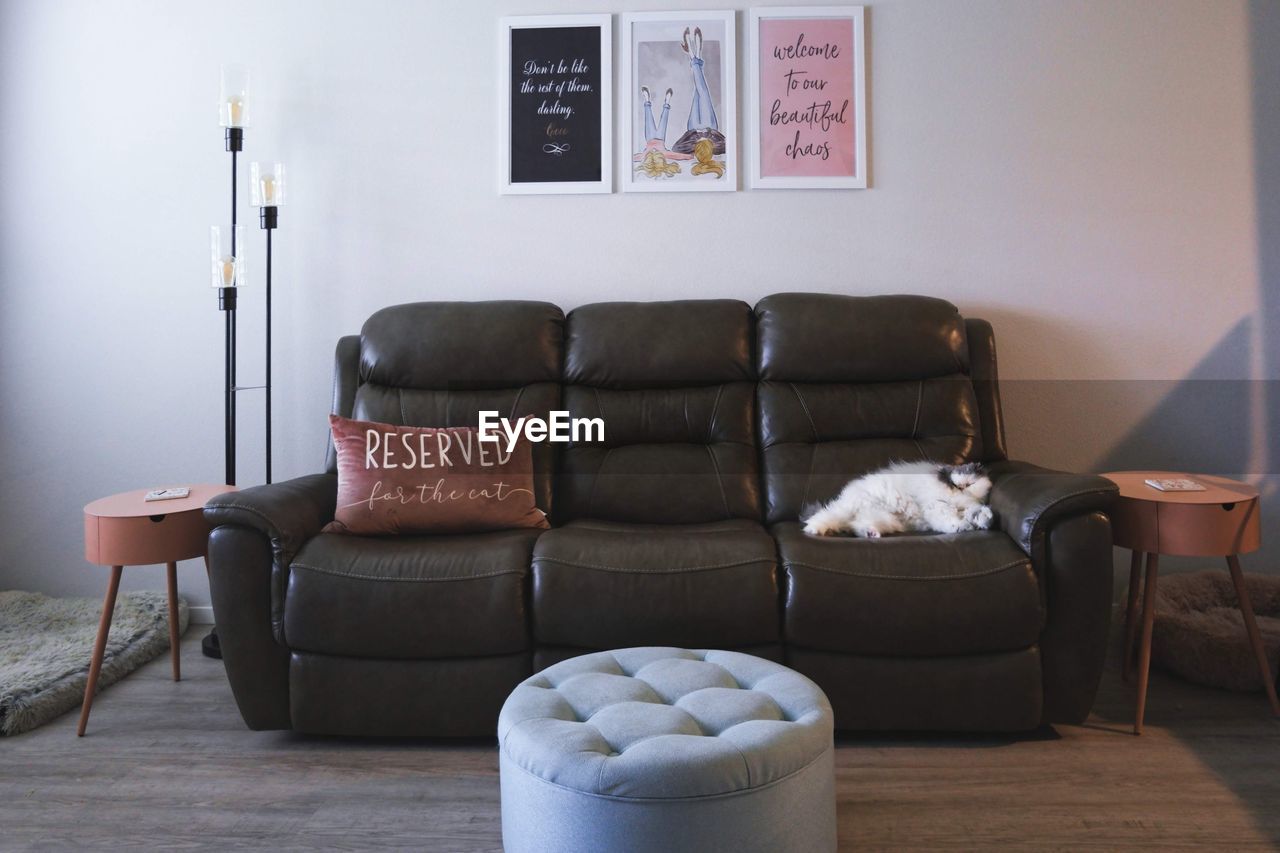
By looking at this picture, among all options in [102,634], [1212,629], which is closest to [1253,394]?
[1212,629]

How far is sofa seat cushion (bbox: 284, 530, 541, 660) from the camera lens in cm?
200

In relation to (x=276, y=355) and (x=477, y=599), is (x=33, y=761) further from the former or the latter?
(x=276, y=355)

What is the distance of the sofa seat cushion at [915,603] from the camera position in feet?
6.40

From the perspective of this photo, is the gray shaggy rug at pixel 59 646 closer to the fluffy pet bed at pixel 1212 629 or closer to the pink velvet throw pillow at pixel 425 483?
the pink velvet throw pillow at pixel 425 483

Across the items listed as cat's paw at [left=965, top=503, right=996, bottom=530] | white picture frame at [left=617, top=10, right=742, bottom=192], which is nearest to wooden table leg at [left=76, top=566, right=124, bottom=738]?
white picture frame at [left=617, top=10, right=742, bottom=192]

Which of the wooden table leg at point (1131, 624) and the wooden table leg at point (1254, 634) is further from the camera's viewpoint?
the wooden table leg at point (1131, 624)

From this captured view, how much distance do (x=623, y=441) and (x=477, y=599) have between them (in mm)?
800

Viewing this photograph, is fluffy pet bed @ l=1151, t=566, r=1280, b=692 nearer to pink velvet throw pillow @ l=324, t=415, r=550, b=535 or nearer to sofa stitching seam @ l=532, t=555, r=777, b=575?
sofa stitching seam @ l=532, t=555, r=777, b=575

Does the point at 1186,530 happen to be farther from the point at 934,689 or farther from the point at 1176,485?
the point at 934,689

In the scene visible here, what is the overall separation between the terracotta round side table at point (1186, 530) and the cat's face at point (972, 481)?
30 cm

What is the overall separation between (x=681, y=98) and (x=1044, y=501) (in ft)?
5.70

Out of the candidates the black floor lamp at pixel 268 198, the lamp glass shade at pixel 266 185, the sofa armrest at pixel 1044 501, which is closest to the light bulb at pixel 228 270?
the black floor lamp at pixel 268 198

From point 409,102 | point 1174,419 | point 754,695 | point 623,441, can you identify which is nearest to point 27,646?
point 623,441

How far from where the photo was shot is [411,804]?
1794mm
